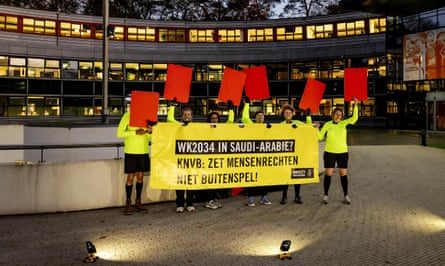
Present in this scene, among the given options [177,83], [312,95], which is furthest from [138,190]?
[312,95]

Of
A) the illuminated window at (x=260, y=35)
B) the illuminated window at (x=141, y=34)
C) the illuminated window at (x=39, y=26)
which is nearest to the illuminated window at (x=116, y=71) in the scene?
the illuminated window at (x=141, y=34)

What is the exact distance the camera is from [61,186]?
785cm

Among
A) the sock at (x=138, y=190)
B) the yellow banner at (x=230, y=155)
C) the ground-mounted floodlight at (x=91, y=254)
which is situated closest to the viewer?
the ground-mounted floodlight at (x=91, y=254)

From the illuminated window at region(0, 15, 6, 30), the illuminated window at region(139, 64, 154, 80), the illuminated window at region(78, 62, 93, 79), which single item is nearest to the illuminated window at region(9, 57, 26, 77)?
the illuminated window at region(0, 15, 6, 30)

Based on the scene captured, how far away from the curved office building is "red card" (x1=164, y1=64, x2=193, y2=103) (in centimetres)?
3511

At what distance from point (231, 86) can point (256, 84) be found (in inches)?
41.8

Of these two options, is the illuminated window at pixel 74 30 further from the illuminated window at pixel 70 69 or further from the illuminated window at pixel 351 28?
the illuminated window at pixel 351 28

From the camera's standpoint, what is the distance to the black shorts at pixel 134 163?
25.2ft

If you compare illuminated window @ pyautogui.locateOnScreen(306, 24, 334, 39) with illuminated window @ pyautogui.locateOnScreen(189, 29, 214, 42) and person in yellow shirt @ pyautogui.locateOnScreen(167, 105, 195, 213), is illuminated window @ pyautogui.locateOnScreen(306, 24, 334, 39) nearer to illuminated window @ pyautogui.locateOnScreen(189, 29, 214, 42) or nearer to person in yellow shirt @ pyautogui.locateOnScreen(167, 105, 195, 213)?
illuminated window @ pyautogui.locateOnScreen(189, 29, 214, 42)

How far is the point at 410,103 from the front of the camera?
3738cm

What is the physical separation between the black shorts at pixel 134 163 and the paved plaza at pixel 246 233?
91 centimetres

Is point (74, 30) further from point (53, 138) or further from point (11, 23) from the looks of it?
point (53, 138)

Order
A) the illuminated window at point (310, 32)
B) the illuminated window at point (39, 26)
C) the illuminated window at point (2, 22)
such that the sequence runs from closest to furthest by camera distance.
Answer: the illuminated window at point (2, 22), the illuminated window at point (39, 26), the illuminated window at point (310, 32)

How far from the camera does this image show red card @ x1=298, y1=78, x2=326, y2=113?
8750mm
